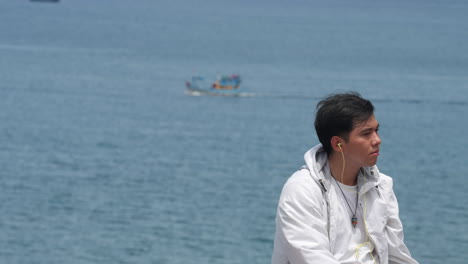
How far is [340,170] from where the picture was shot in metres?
3.32

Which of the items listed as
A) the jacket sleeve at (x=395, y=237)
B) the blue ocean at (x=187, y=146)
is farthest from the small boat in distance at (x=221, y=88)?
the jacket sleeve at (x=395, y=237)

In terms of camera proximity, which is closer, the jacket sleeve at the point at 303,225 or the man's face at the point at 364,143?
the jacket sleeve at the point at 303,225

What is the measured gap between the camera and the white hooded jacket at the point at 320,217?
310cm

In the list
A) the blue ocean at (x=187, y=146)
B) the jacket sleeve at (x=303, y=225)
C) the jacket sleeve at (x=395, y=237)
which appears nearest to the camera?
the jacket sleeve at (x=303, y=225)

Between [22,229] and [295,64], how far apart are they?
46.5 m

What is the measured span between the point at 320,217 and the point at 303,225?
10 cm

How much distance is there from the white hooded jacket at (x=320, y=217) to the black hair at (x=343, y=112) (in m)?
0.14

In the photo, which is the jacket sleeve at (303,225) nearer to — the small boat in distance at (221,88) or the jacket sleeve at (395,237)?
the jacket sleeve at (395,237)

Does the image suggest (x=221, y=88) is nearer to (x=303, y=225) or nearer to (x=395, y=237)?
(x=395, y=237)

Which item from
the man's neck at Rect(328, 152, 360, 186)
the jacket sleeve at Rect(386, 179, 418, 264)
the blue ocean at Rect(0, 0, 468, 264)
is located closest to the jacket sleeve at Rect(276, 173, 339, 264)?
the man's neck at Rect(328, 152, 360, 186)

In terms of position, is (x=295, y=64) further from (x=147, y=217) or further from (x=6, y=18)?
(x=6, y=18)

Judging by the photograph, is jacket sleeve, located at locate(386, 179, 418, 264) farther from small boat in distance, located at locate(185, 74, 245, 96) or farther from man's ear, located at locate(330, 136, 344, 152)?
small boat in distance, located at locate(185, 74, 245, 96)

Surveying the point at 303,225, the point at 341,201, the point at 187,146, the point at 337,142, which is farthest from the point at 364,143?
the point at 187,146

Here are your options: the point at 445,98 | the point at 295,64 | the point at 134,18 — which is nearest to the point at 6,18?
the point at 134,18
